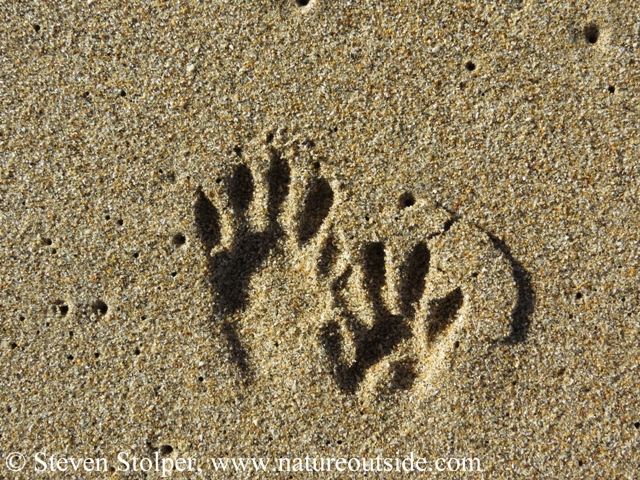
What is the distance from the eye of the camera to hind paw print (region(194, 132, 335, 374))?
1319mm

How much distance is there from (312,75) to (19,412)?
4.00ft

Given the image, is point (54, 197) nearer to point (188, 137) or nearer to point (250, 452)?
point (188, 137)

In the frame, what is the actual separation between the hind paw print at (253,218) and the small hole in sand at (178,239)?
0.16ft

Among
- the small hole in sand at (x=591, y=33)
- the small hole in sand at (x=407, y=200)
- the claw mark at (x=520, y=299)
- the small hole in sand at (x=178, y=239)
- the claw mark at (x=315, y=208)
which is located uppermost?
the small hole in sand at (x=591, y=33)

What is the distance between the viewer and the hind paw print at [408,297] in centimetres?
129

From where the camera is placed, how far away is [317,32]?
52.2 inches

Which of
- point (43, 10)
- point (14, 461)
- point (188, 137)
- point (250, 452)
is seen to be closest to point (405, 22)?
point (188, 137)

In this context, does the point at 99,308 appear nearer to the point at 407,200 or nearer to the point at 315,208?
the point at 315,208

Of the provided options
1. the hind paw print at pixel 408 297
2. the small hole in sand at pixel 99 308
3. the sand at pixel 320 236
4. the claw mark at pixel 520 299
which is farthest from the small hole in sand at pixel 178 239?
the claw mark at pixel 520 299

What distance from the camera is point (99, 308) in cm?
134

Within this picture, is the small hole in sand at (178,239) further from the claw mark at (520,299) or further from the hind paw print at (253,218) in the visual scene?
the claw mark at (520,299)

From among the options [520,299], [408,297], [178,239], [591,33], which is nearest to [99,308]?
[178,239]

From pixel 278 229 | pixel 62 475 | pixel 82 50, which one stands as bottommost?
pixel 62 475

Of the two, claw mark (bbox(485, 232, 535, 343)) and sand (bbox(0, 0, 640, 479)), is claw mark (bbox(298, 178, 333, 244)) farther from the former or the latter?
claw mark (bbox(485, 232, 535, 343))
